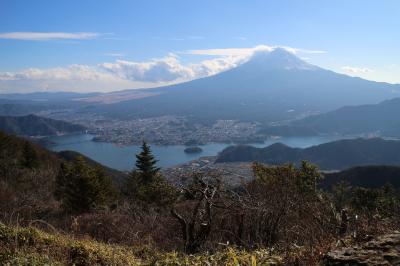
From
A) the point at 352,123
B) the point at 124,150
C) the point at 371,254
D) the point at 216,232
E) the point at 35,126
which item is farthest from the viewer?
the point at 352,123

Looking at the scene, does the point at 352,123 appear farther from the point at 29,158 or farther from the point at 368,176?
the point at 29,158

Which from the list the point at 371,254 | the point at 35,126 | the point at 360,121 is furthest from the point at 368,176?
the point at 360,121

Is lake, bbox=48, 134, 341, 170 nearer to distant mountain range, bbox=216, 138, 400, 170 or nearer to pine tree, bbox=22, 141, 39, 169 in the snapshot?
distant mountain range, bbox=216, 138, 400, 170

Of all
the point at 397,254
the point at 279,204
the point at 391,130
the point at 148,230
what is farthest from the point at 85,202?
the point at 391,130

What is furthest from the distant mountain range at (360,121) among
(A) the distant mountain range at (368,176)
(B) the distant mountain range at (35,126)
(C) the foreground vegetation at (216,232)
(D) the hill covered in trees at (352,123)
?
(C) the foreground vegetation at (216,232)

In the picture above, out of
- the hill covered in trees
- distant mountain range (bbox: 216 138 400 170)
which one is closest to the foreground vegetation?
distant mountain range (bbox: 216 138 400 170)
